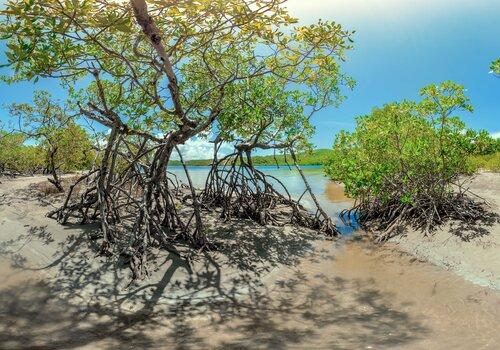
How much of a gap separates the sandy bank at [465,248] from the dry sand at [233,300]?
0.73 feet

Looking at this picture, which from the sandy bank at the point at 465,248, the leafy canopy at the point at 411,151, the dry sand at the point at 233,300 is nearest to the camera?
the dry sand at the point at 233,300

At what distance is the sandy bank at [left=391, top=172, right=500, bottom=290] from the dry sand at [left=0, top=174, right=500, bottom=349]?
0.73ft

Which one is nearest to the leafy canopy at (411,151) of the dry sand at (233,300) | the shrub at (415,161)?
the shrub at (415,161)

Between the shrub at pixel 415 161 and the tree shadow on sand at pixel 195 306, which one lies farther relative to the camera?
the shrub at pixel 415 161

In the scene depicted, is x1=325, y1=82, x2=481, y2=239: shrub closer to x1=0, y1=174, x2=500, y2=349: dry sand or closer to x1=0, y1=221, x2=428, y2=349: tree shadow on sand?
x1=0, y1=174, x2=500, y2=349: dry sand

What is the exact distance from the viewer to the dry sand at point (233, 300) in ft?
19.9

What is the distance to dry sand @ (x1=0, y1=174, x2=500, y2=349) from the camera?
239 inches

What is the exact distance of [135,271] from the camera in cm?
803

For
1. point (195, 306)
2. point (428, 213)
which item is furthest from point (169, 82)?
point (428, 213)

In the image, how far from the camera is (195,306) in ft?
24.2

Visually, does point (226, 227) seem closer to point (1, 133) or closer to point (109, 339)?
point (109, 339)

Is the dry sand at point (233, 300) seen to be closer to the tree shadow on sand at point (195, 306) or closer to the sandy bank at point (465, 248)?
the tree shadow on sand at point (195, 306)

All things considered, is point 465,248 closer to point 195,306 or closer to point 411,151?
point 411,151

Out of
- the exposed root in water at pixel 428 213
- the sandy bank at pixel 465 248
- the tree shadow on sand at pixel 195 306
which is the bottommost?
the tree shadow on sand at pixel 195 306
